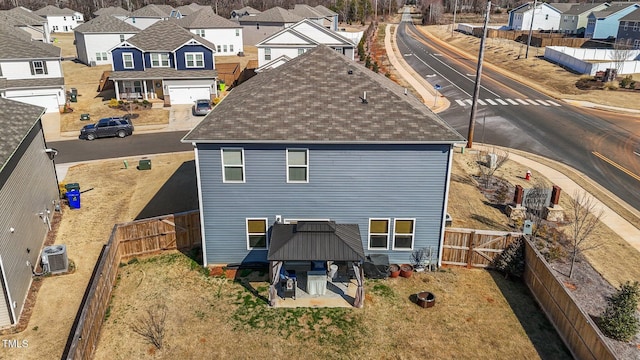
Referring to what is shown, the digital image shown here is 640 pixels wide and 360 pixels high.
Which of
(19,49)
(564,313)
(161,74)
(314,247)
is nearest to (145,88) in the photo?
(161,74)

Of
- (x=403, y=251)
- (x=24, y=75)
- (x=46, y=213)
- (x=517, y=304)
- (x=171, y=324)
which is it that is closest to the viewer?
(x=171, y=324)

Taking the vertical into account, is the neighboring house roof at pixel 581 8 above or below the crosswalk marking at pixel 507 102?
above

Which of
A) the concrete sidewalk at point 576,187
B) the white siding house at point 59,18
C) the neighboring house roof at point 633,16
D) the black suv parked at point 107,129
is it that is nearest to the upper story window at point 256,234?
the concrete sidewalk at point 576,187

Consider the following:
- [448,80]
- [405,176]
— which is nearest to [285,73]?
[405,176]

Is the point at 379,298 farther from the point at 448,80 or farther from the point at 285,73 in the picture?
the point at 448,80

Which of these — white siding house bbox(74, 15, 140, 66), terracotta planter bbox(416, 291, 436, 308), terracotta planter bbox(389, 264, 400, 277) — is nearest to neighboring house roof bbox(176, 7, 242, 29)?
white siding house bbox(74, 15, 140, 66)

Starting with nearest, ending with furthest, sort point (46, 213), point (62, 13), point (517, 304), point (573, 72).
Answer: point (517, 304) < point (46, 213) < point (573, 72) < point (62, 13)

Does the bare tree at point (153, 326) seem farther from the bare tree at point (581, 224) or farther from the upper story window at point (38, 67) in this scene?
the upper story window at point (38, 67)
